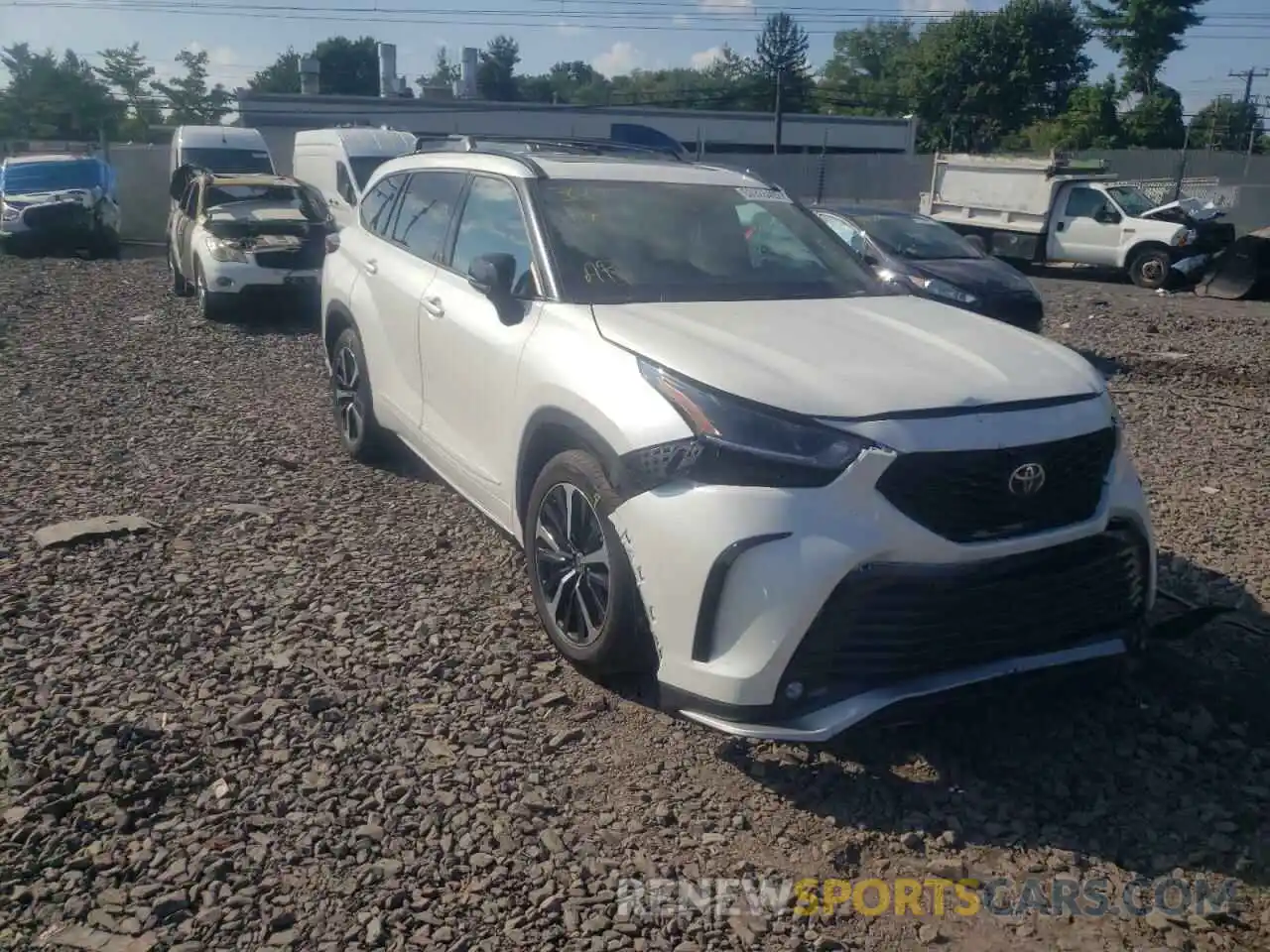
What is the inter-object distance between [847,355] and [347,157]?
579 inches

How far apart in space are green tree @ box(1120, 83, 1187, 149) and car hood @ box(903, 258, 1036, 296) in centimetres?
4253

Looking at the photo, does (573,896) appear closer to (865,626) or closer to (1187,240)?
(865,626)

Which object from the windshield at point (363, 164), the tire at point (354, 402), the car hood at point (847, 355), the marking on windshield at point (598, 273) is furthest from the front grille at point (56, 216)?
the car hood at point (847, 355)

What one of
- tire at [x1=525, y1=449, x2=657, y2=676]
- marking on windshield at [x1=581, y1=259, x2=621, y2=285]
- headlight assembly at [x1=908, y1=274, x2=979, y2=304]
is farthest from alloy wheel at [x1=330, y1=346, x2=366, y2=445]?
headlight assembly at [x1=908, y1=274, x2=979, y2=304]

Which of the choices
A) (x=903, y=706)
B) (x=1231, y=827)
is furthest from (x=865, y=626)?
(x=1231, y=827)

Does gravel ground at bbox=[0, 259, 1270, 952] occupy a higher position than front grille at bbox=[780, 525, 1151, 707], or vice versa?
front grille at bbox=[780, 525, 1151, 707]

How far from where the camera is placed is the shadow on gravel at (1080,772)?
3.23 metres

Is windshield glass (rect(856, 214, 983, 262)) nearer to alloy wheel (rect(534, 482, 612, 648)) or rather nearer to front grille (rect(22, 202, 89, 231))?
alloy wheel (rect(534, 482, 612, 648))

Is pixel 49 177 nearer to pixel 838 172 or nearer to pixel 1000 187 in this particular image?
pixel 1000 187

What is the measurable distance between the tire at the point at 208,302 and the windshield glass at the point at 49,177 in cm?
1056

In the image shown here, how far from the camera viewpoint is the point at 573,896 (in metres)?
2.96

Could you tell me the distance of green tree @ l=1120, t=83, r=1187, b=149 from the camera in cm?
4894

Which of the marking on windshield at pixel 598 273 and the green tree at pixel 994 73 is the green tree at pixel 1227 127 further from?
the marking on windshield at pixel 598 273

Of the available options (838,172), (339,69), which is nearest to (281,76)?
(339,69)
